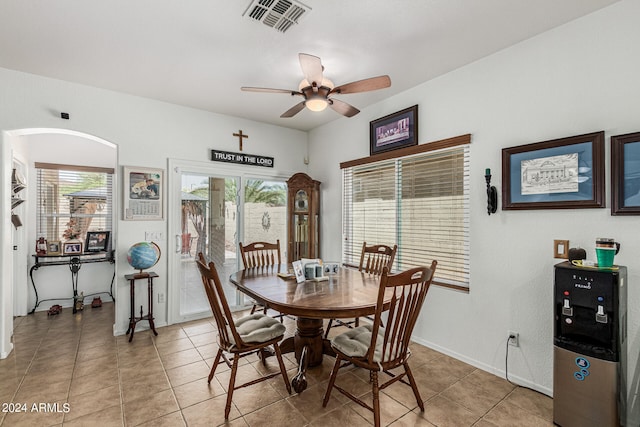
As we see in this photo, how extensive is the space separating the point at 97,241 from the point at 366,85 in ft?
15.1

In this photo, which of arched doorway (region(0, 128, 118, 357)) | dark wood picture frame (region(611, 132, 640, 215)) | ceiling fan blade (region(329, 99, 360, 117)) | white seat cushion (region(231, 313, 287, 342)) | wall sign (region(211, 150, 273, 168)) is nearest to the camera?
dark wood picture frame (region(611, 132, 640, 215))

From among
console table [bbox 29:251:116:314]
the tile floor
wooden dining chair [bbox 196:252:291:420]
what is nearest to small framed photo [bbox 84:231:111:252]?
console table [bbox 29:251:116:314]

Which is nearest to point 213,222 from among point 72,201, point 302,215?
point 302,215

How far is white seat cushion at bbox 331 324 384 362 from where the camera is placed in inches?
76.2

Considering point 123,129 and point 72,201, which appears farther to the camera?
point 72,201

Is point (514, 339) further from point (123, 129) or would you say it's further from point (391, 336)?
point (123, 129)

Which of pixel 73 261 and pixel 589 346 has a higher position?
pixel 73 261

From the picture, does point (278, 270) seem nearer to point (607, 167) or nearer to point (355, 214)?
point (355, 214)

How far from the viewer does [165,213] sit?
3740mm

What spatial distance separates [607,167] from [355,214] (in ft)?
8.47

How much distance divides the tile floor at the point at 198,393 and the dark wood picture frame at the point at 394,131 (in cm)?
222

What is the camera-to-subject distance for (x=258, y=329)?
2295mm

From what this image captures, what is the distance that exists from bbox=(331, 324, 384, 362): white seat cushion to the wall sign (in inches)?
115

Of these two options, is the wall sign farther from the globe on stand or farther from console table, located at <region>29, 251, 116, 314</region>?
console table, located at <region>29, 251, 116, 314</region>
